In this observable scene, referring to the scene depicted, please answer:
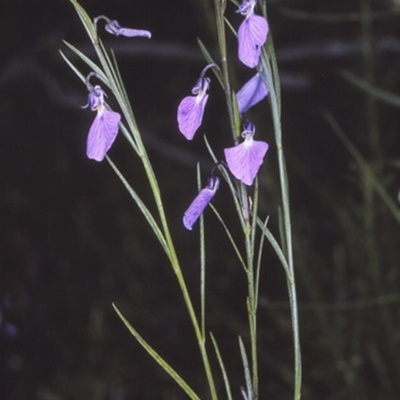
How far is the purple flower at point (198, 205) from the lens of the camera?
0.69m

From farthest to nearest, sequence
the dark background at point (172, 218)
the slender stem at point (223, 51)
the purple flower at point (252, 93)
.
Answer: the dark background at point (172, 218)
the purple flower at point (252, 93)
the slender stem at point (223, 51)

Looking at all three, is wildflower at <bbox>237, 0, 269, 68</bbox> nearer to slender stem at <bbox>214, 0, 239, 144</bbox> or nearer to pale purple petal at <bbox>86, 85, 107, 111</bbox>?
→ slender stem at <bbox>214, 0, 239, 144</bbox>

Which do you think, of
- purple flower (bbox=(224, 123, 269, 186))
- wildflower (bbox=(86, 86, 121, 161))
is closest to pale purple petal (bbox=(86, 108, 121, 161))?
wildflower (bbox=(86, 86, 121, 161))

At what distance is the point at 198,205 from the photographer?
692mm

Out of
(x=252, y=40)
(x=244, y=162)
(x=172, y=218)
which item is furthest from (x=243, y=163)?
(x=172, y=218)

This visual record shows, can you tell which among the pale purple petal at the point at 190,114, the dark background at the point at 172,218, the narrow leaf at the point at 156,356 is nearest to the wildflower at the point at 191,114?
the pale purple petal at the point at 190,114

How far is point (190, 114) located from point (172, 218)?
4.92ft

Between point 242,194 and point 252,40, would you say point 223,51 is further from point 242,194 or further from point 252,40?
point 242,194

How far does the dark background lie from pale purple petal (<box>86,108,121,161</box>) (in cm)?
89

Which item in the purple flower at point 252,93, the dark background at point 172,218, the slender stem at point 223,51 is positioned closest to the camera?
the slender stem at point 223,51

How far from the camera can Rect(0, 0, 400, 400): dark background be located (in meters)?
1.73

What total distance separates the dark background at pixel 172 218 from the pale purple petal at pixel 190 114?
0.88 metres

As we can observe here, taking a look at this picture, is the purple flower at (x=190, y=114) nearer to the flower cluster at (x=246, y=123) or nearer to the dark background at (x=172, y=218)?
the flower cluster at (x=246, y=123)

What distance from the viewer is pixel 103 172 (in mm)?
2256
